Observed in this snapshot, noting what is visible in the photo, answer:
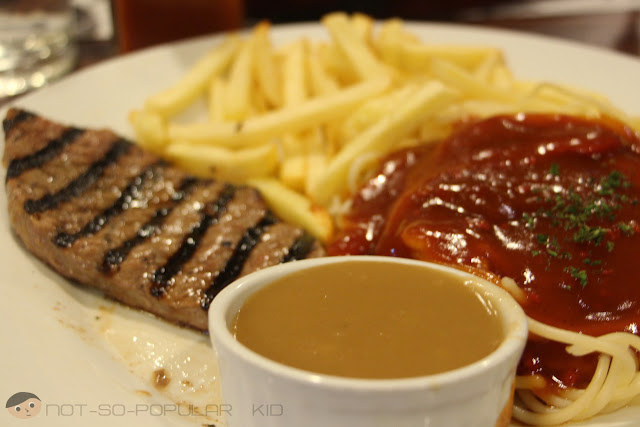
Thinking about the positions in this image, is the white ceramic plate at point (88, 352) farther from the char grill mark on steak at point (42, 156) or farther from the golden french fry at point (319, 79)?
the golden french fry at point (319, 79)

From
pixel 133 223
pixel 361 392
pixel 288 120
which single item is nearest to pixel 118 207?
pixel 133 223

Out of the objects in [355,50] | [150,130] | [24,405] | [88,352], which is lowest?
[88,352]

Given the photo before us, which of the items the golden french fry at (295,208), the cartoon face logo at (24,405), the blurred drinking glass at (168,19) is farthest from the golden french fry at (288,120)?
the cartoon face logo at (24,405)

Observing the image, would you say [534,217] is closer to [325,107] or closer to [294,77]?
[325,107]

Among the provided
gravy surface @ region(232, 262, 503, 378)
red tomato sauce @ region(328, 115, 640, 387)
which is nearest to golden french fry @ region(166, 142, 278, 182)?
red tomato sauce @ region(328, 115, 640, 387)

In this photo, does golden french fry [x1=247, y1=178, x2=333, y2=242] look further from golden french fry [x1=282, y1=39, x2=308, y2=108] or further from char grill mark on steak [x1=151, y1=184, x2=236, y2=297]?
golden french fry [x1=282, y1=39, x2=308, y2=108]

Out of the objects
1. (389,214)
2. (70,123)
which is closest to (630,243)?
(389,214)
